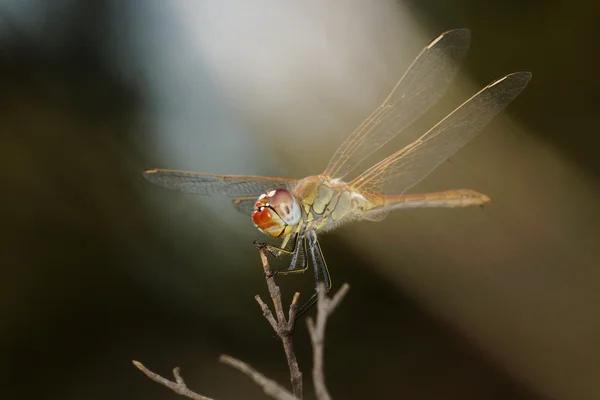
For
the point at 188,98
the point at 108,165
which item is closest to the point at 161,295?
the point at 108,165

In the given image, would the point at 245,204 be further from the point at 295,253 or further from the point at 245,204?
the point at 295,253

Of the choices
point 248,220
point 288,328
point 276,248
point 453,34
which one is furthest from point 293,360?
point 248,220

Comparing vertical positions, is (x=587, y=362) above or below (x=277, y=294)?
below

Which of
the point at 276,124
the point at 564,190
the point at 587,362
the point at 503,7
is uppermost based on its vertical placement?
the point at 276,124

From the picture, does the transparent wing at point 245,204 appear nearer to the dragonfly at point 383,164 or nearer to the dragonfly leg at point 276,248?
the dragonfly at point 383,164

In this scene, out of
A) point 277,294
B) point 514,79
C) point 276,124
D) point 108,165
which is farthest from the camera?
point 108,165

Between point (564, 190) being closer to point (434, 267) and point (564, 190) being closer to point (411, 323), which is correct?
point (434, 267)

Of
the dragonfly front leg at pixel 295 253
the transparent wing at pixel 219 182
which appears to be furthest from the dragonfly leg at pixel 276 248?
the transparent wing at pixel 219 182
